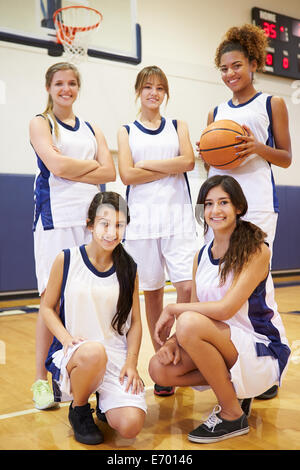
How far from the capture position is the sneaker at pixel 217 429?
1.67 m

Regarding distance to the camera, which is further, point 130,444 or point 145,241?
point 145,241

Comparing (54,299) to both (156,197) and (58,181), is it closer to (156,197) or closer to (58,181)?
(58,181)

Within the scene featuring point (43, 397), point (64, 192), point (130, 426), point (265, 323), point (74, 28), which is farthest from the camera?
point (74, 28)

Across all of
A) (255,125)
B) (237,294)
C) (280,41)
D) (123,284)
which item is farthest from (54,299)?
(280,41)

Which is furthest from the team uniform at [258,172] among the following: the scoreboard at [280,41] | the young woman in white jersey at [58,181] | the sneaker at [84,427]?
the scoreboard at [280,41]

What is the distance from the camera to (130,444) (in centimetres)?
168

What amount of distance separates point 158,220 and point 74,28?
292 centimetres

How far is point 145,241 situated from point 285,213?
205 inches

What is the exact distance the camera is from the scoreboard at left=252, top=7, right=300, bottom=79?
6896 mm

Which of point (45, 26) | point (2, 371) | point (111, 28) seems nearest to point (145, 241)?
point (2, 371)

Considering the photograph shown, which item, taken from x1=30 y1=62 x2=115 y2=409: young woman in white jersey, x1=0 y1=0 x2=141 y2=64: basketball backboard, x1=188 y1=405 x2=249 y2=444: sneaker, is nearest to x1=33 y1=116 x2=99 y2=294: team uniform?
x1=30 y1=62 x2=115 y2=409: young woman in white jersey

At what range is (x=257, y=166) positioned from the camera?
2.22 metres

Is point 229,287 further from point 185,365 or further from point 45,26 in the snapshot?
point 45,26

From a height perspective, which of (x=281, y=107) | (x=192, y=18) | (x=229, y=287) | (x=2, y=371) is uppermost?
(x=192, y=18)
